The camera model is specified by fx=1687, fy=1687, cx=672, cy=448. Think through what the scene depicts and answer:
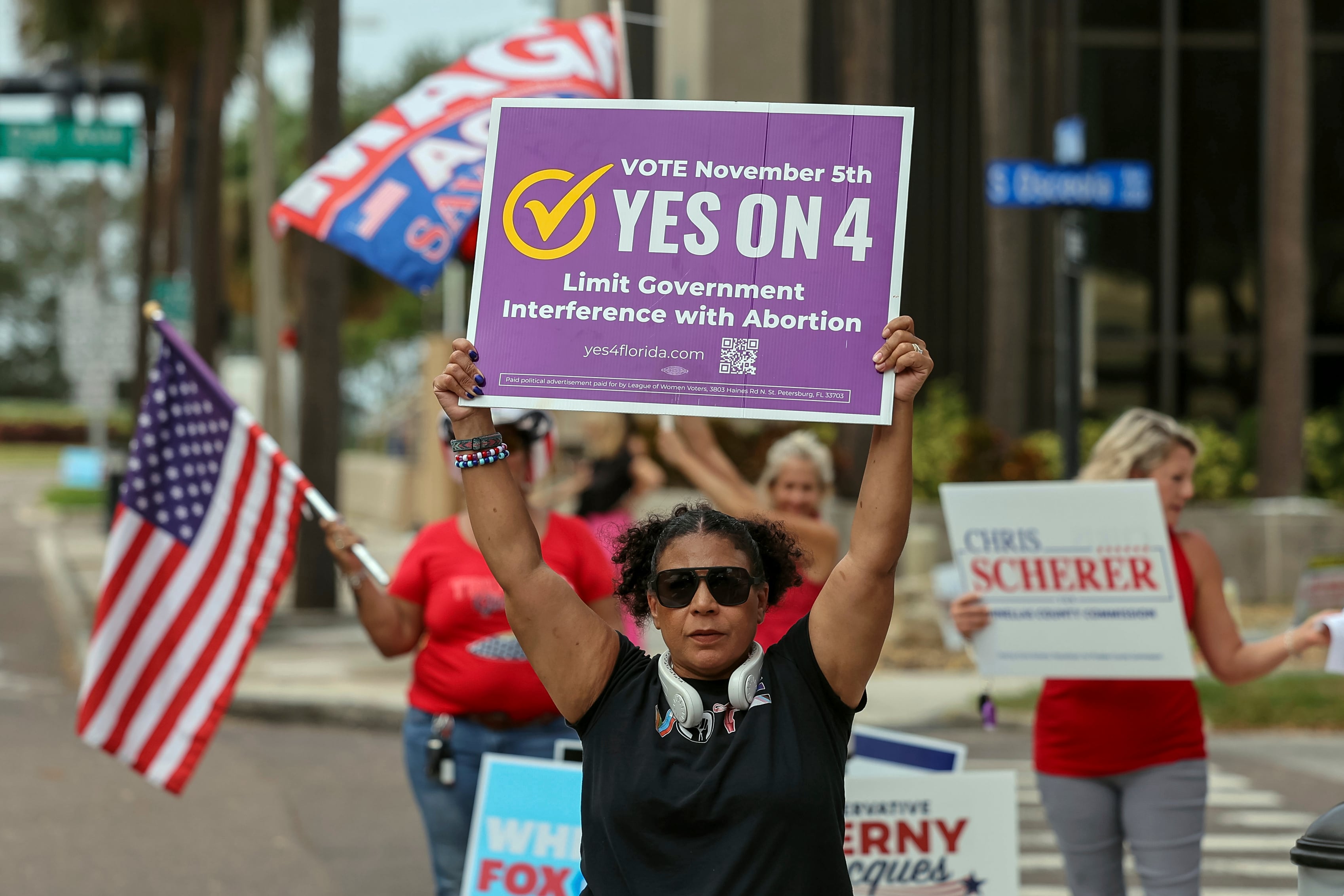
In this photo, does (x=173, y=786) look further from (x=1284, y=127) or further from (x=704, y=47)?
(x=704, y=47)

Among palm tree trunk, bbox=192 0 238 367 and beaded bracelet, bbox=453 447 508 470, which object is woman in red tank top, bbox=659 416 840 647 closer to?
beaded bracelet, bbox=453 447 508 470

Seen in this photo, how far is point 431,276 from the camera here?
661cm

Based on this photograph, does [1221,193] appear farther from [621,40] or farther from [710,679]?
[710,679]

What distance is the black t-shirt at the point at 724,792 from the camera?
2945 mm

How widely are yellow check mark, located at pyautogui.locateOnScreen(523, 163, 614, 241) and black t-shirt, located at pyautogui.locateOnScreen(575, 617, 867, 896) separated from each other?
95 centimetres

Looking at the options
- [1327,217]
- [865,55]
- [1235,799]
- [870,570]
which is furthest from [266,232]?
[870,570]

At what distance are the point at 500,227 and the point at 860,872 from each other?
2685mm

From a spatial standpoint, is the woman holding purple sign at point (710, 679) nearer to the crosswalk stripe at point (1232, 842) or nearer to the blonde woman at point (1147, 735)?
the blonde woman at point (1147, 735)

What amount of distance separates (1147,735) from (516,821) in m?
1.82

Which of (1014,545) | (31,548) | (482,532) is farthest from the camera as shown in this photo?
(31,548)

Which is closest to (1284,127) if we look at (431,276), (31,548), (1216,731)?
(1216,731)

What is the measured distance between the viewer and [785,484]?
577 cm

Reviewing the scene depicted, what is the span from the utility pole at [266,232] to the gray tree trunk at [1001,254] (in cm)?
791

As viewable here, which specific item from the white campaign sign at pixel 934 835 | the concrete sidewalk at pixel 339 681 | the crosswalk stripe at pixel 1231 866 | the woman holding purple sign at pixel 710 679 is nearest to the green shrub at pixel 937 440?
Result: the concrete sidewalk at pixel 339 681
